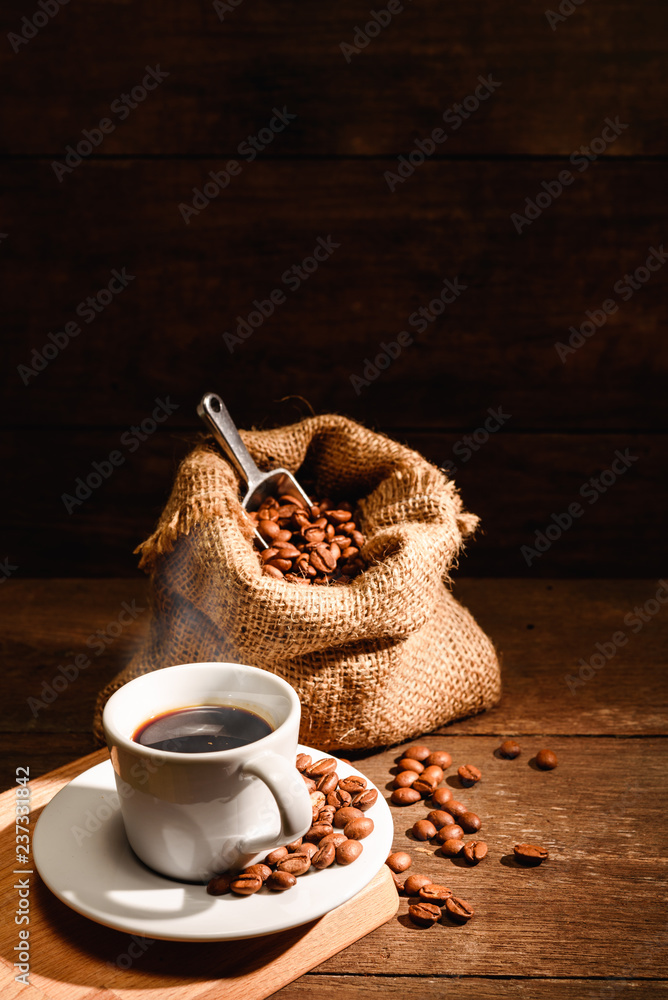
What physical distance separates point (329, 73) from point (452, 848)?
44.4 inches

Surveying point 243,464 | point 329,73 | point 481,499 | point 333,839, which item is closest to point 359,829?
point 333,839

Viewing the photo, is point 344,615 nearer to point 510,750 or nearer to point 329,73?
point 510,750

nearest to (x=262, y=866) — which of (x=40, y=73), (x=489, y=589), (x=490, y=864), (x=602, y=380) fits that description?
(x=490, y=864)

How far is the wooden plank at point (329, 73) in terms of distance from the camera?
4.22 ft

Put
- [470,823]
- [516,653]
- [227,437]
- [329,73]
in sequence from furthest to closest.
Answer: [329,73] < [516,653] < [227,437] < [470,823]

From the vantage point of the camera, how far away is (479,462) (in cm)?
146

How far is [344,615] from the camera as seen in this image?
805mm

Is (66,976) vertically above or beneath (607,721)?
above

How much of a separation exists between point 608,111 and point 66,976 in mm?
1357

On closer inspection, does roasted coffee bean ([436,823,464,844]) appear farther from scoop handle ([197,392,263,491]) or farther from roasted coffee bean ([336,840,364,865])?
scoop handle ([197,392,263,491])

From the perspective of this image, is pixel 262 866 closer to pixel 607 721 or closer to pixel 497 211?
pixel 607 721

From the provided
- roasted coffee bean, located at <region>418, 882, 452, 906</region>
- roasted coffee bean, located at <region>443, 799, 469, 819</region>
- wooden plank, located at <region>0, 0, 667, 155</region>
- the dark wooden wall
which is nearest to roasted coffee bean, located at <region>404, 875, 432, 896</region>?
roasted coffee bean, located at <region>418, 882, 452, 906</region>

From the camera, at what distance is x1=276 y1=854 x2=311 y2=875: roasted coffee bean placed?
60 cm

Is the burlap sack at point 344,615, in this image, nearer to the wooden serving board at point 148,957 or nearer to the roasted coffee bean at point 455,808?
the roasted coffee bean at point 455,808
